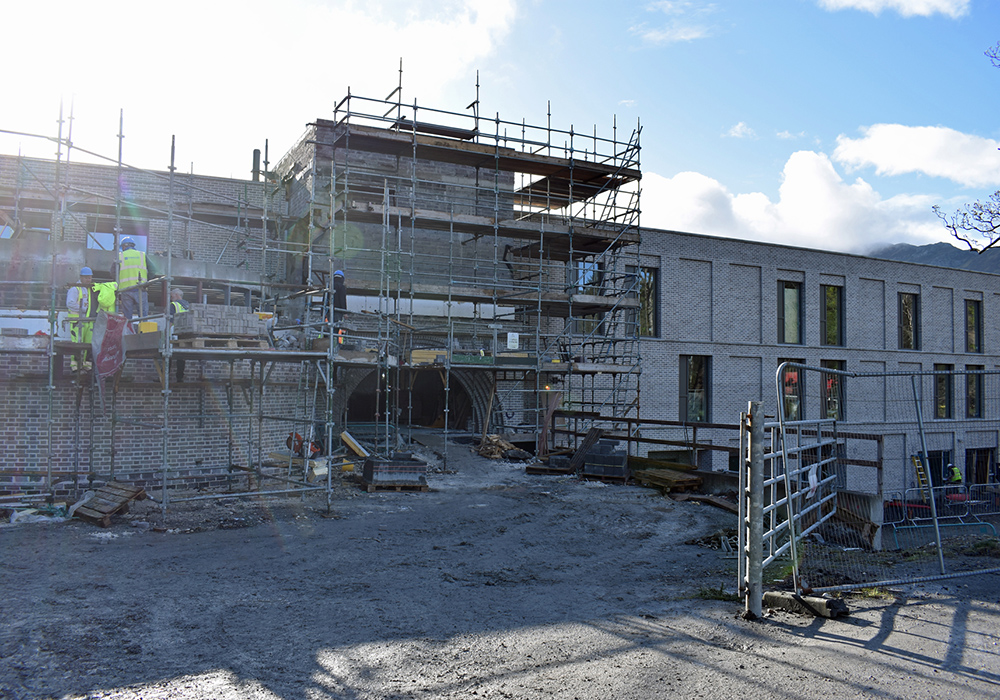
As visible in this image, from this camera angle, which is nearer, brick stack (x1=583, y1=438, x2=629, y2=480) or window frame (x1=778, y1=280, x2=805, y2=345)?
brick stack (x1=583, y1=438, x2=629, y2=480)

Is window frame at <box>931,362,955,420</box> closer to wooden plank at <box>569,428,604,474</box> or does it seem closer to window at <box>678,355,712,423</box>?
window at <box>678,355,712,423</box>

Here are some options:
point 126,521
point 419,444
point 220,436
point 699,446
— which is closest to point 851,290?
point 699,446

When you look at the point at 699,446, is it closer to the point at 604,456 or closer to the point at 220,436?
the point at 604,456

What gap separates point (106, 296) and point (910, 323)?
106 ft

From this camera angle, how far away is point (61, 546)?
865cm

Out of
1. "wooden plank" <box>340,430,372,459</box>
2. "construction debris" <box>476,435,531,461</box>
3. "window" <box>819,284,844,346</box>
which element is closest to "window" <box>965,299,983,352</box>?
"window" <box>819,284,844,346</box>

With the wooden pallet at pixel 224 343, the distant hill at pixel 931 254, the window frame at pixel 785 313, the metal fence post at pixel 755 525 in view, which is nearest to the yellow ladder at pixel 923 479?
the metal fence post at pixel 755 525

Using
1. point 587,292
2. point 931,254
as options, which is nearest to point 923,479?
point 587,292

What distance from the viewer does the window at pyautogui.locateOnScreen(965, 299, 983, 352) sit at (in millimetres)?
33188

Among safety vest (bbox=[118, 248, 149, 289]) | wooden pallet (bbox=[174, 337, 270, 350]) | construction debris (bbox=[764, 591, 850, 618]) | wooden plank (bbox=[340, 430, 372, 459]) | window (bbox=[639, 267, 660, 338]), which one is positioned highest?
window (bbox=[639, 267, 660, 338])

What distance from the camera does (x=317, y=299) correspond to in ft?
59.8

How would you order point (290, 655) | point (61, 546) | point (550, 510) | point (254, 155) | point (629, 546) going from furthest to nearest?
point (254, 155)
point (550, 510)
point (629, 546)
point (61, 546)
point (290, 655)

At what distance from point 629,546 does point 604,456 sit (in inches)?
230

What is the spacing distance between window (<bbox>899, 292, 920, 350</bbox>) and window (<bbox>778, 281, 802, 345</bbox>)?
6.65 metres
